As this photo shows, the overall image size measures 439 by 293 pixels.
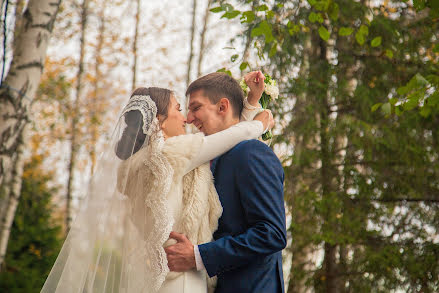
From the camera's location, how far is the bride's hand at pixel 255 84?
9.50ft

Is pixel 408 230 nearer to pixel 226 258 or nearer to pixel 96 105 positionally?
pixel 226 258

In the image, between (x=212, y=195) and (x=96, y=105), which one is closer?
(x=212, y=195)

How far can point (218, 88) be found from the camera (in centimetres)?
284

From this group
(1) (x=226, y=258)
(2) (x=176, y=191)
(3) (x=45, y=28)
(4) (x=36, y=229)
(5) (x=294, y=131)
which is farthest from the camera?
(4) (x=36, y=229)

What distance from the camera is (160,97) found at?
2771 millimetres

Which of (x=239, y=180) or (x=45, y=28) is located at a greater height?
(x=45, y=28)

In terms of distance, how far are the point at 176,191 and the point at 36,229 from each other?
6929mm

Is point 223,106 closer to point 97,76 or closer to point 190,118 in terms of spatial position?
point 190,118

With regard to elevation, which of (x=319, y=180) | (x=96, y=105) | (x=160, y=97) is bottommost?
(x=96, y=105)

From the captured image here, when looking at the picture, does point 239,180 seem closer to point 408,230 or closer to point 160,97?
point 160,97

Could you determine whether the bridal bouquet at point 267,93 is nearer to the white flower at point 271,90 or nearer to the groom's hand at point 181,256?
the white flower at point 271,90

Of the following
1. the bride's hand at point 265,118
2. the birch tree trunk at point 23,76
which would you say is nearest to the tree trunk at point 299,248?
the birch tree trunk at point 23,76

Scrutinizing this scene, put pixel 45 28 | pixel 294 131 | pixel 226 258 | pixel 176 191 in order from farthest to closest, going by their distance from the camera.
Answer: pixel 294 131 → pixel 45 28 → pixel 176 191 → pixel 226 258

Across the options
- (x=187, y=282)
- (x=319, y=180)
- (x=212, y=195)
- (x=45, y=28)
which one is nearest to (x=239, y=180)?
(x=212, y=195)
